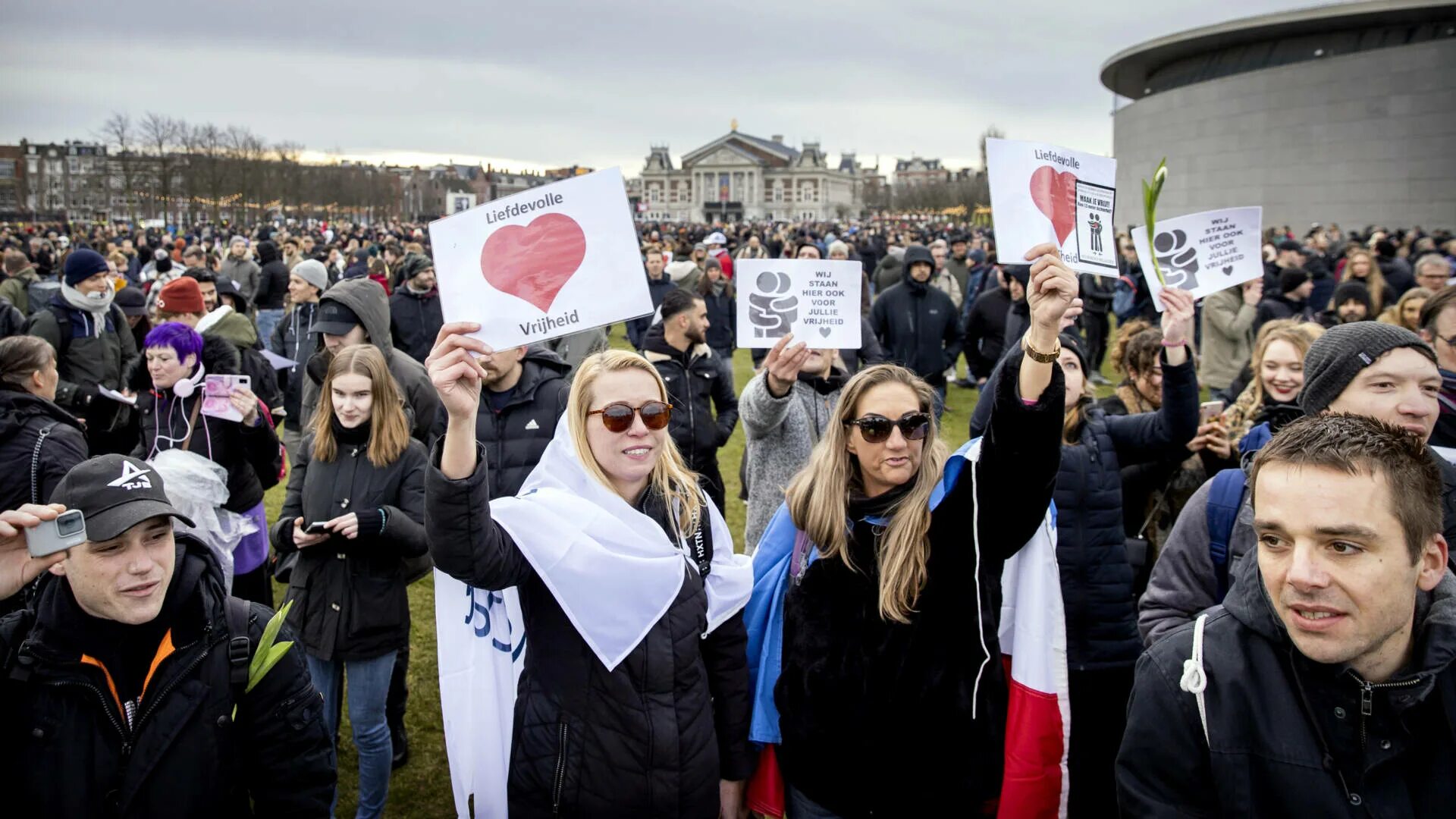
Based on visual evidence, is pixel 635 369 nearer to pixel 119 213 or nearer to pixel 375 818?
pixel 375 818

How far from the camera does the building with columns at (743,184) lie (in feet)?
433

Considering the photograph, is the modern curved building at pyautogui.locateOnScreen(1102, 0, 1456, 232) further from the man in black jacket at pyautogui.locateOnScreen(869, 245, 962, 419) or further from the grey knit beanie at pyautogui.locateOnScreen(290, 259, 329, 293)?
the grey knit beanie at pyautogui.locateOnScreen(290, 259, 329, 293)

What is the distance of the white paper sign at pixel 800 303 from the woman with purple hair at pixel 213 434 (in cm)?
238

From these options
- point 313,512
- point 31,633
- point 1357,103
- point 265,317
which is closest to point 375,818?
point 313,512

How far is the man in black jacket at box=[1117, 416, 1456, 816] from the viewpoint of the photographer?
1.63 metres

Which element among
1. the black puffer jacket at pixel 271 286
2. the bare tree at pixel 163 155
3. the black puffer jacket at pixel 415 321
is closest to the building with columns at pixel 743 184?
the bare tree at pixel 163 155

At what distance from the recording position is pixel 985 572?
2625mm

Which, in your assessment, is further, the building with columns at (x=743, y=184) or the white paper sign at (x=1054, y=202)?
the building with columns at (x=743, y=184)

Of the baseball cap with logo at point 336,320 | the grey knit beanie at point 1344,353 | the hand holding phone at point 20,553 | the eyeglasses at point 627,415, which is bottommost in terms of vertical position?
the hand holding phone at point 20,553

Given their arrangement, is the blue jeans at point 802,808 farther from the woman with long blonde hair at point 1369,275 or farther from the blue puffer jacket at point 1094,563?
the woman with long blonde hair at point 1369,275

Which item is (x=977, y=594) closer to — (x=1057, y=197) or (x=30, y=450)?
(x=1057, y=197)

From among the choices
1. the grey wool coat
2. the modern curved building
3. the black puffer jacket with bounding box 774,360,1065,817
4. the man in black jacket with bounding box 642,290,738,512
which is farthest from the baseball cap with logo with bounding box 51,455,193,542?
the modern curved building

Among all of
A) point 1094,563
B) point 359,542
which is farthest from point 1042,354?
point 359,542

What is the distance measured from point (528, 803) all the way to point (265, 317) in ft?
35.7
